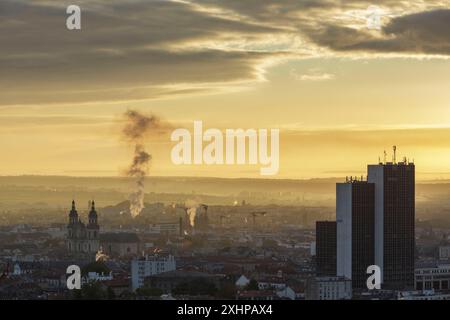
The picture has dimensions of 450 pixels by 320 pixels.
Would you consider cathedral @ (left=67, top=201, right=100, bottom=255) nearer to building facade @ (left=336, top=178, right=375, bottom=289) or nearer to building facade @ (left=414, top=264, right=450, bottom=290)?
building facade @ (left=336, top=178, right=375, bottom=289)

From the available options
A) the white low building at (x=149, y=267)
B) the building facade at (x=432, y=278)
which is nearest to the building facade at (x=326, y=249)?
the building facade at (x=432, y=278)

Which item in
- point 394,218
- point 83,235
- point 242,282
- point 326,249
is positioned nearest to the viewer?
point 242,282

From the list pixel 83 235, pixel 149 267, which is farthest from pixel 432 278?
pixel 83 235

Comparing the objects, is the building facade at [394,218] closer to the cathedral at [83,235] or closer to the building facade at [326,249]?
the building facade at [326,249]

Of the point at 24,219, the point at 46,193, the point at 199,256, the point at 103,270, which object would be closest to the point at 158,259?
the point at 103,270

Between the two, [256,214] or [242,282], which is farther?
[256,214]

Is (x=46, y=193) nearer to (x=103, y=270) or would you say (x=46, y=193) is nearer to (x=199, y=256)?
(x=199, y=256)

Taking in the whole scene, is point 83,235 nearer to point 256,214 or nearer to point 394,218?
point 256,214
